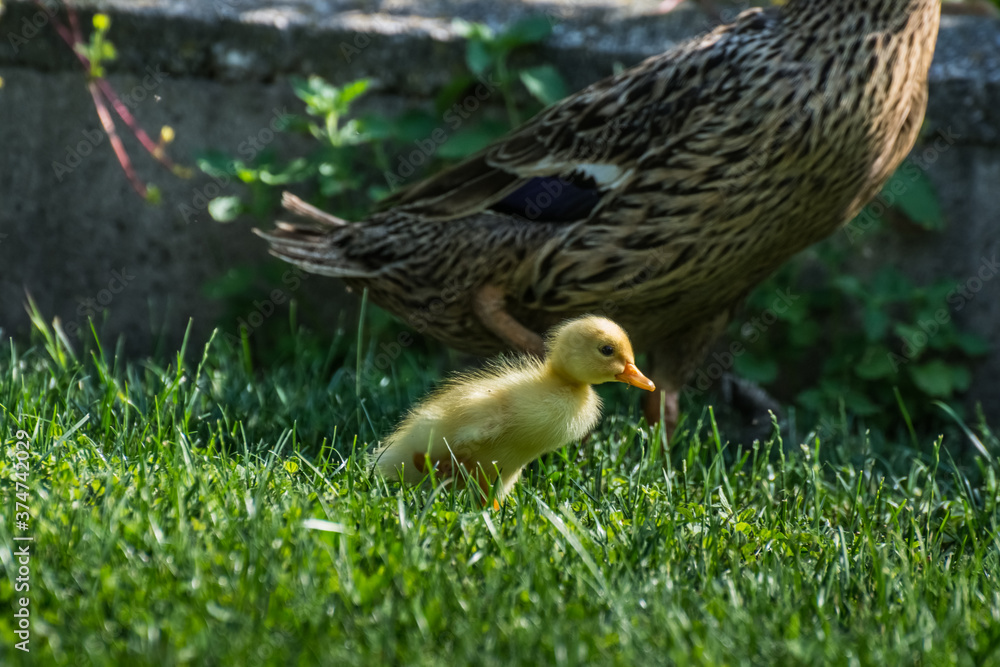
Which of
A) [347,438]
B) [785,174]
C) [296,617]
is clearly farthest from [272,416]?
[785,174]

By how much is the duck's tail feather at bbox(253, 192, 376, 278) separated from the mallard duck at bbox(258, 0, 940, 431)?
0.01 meters

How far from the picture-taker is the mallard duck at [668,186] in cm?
327

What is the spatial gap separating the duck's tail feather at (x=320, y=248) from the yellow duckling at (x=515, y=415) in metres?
0.99

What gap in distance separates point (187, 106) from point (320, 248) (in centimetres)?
167

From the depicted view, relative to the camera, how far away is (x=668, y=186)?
3.37 metres

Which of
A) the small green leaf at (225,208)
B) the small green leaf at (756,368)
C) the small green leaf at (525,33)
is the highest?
the small green leaf at (525,33)

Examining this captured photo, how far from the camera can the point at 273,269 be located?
197 inches

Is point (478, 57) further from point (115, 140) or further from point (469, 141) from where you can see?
point (115, 140)

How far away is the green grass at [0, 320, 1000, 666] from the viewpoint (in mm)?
1957

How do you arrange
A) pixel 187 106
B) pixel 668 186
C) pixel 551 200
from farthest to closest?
pixel 187 106 → pixel 551 200 → pixel 668 186

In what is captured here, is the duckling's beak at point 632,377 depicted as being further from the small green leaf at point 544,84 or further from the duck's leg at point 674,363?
the small green leaf at point 544,84

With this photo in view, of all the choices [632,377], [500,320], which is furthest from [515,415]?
[500,320]

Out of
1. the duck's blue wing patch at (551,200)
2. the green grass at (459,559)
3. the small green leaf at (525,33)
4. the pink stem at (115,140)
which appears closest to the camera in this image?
the green grass at (459,559)

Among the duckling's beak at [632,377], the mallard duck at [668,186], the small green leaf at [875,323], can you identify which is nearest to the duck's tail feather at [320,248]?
the mallard duck at [668,186]
